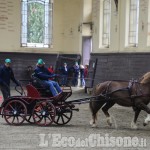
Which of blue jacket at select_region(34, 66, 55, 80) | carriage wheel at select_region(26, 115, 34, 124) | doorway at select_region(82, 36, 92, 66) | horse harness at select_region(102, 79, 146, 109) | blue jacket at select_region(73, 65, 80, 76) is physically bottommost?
carriage wheel at select_region(26, 115, 34, 124)

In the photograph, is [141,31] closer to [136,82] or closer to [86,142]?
[136,82]

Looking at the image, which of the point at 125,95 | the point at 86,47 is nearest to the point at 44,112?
the point at 125,95

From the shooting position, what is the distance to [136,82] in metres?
12.1

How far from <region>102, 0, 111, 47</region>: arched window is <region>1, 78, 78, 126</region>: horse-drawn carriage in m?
11.8

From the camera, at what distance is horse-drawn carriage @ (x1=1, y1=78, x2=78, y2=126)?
494 inches

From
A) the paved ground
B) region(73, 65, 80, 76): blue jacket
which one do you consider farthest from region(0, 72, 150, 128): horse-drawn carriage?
region(73, 65, 80, 76): blue jacket

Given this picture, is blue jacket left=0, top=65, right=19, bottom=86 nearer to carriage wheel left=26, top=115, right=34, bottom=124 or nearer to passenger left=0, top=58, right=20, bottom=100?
passenger left=0, top=58, right=20, bottom=100

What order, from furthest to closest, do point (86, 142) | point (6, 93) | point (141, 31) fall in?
1. point (141, 31)
2. point (6, 93)
3. point (86, 142)

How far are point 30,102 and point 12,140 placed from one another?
2691 mm

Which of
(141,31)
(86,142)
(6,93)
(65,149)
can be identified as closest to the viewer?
(65,149)

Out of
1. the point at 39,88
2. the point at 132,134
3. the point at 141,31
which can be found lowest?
the point at 132,134

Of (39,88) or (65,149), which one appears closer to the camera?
(65,149)

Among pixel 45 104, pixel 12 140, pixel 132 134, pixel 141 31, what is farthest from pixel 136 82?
pixel 141 31

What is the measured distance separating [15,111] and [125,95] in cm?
290
